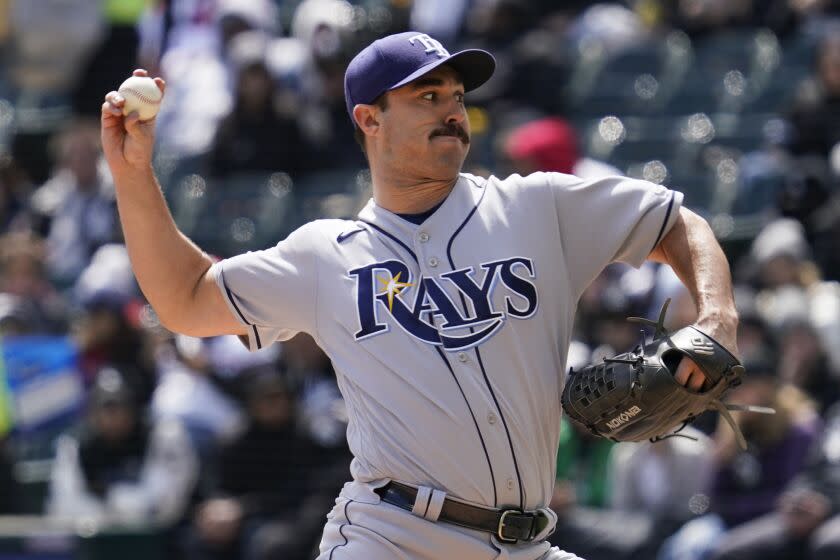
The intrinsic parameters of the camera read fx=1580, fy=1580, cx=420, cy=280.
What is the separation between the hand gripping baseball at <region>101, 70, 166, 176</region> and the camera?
3.57m

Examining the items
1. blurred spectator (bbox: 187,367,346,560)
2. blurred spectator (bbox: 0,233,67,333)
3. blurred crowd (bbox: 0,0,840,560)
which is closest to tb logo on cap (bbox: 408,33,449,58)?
blurred crowd (bbox: 0,0,840,560)

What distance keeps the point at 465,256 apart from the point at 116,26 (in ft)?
26.7

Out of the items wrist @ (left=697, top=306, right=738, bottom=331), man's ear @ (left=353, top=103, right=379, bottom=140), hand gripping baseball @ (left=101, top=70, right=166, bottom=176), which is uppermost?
hand gripping baseball @ (left=101, top=70, right=166, bottom=176)

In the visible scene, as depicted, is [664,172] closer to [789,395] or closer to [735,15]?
[735,15]

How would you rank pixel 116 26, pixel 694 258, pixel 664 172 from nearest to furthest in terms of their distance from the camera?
pixel 694 258 < pixel 664 172 < pixel 116 26

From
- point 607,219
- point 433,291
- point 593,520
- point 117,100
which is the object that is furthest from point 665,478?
point 117,100

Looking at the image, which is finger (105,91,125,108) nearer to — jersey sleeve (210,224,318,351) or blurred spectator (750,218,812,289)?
jersey sleeve (210,224,318,351)

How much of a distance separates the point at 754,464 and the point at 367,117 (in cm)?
310

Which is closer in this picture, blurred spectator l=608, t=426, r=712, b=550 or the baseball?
the baseball

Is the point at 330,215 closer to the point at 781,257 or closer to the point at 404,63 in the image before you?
the point at 781,257

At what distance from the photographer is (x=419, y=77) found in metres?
3.55

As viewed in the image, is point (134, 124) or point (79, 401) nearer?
point (134, 124)

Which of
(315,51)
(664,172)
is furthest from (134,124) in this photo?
(315,51)

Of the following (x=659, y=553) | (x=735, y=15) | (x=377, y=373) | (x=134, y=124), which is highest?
(x=134, y=124)
